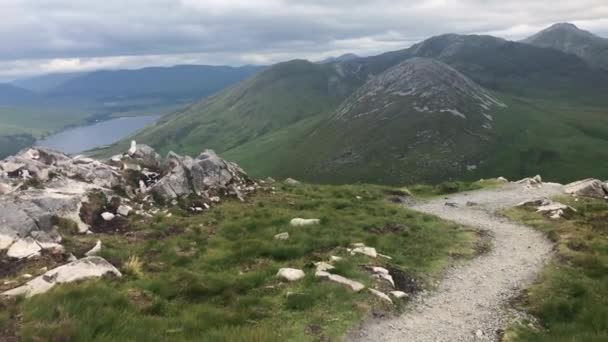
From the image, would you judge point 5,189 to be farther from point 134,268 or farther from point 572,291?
point 572,291

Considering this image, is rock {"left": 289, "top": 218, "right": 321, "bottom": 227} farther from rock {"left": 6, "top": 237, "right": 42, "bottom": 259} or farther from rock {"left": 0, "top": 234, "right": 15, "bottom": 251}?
rock {"left": 0, "top": 234, "right": 15, "bottom": 251}

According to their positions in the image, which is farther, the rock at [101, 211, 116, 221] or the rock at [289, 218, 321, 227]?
the rock at [289, 218, 321, 227]

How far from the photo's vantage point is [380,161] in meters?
195

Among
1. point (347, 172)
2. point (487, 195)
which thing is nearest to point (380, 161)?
point (347, 172)

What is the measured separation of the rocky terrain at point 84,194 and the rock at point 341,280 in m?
7.75

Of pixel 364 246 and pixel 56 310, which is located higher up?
pixel 56 310

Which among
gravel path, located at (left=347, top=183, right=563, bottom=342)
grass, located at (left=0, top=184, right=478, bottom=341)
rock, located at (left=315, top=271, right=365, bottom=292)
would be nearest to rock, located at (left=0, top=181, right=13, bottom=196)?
grass, located at (left=0, top=184, right=478, bottom=341)

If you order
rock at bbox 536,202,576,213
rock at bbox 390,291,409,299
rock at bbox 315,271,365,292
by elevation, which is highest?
rock at bbox 315,271,365,292

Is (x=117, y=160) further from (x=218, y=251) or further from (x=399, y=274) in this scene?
(x=399, y=274)

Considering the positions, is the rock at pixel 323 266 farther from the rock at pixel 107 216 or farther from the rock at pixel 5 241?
the rock at pixel 107 216

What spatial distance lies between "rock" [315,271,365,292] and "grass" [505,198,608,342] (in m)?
5.08

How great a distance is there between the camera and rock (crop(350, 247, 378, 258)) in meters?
19.2

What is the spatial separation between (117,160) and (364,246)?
75.0 feet

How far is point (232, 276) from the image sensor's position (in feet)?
53.6
